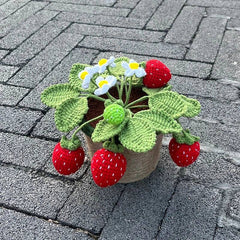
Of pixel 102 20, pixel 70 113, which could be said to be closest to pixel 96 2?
pixel 102 20

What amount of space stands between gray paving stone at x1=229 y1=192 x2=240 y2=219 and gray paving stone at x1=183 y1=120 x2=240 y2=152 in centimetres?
28

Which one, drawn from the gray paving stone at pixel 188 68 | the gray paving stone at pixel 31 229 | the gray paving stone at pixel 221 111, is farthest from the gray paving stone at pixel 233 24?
the gray paving stone at pixel 31 229

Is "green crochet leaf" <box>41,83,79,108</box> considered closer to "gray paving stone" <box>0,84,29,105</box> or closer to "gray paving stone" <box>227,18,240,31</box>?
"gray paving stone" <box>0,84,29,105</box>

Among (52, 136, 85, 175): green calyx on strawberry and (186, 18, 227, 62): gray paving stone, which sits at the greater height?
(52, 136, 85, 175): green calyx on strawberry

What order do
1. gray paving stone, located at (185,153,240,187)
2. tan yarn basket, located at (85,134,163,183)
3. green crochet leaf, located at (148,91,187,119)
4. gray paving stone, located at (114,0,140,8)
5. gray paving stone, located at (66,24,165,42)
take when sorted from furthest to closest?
gray paving stone, located at (114,0,140,8) < gray paving stone, located at (66,24,165,42) < gray paving stone, located at (185,153,240,187) < tan yarn basket, located at (85,134,163,183) < green crochet leaf, located at (148,91,187,119)

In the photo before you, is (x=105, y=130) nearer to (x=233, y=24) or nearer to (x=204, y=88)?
(x=204, y=88)

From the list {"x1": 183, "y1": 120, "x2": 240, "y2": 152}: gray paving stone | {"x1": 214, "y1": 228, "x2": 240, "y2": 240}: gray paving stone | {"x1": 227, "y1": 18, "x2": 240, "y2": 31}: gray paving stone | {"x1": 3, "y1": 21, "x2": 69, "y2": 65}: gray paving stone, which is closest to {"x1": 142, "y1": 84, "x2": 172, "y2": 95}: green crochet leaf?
{"x1": 183, "y1": 120, "x2": 240, "y2": 152}: gray paving stone

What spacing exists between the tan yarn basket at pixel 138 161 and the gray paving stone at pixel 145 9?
1731 mm

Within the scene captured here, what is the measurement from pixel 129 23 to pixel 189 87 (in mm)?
984

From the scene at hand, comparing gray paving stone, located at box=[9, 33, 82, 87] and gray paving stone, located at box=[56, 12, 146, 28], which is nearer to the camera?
gray paving stone, located at box=[9, 33, 82, 87]

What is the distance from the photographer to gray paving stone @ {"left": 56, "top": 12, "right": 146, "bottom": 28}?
2703 millimetres

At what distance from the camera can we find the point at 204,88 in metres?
1.98

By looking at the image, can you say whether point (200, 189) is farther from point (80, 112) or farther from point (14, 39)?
point (14, 39)

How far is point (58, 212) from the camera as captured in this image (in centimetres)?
133
